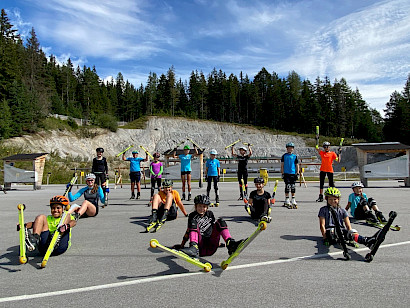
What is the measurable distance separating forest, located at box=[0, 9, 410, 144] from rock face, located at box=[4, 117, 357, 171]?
499 centimetres

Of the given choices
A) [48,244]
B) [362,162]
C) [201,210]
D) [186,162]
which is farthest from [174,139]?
[201,210]

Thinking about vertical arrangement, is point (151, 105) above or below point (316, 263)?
above

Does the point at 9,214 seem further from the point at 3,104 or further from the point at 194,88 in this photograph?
the point at 194,88

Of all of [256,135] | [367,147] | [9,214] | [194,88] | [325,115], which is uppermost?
[194,88]

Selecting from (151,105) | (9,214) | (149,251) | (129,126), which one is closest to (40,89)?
(129,126)

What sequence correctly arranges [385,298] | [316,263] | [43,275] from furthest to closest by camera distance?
[316,263] → [43,275] → [385,298]

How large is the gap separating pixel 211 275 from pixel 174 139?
69.7 metres

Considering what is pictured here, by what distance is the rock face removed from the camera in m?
56.0

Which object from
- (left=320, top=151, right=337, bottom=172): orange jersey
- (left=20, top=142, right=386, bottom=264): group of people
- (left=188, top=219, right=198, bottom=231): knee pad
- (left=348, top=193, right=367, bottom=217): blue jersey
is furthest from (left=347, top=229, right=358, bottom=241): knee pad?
(left=320, top=151, right=337, bottom=172): orange jersey

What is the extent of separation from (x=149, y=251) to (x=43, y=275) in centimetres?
176

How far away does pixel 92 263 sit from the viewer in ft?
16.5

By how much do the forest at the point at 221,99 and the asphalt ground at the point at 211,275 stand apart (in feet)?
210

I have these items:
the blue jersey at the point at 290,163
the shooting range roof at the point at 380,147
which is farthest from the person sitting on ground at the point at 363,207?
the shooting range roof at the point at 380,147

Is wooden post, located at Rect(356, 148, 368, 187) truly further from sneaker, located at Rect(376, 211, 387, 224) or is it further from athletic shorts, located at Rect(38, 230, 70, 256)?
athletic shorts, located at Rect(38, 230, 70, 256)
